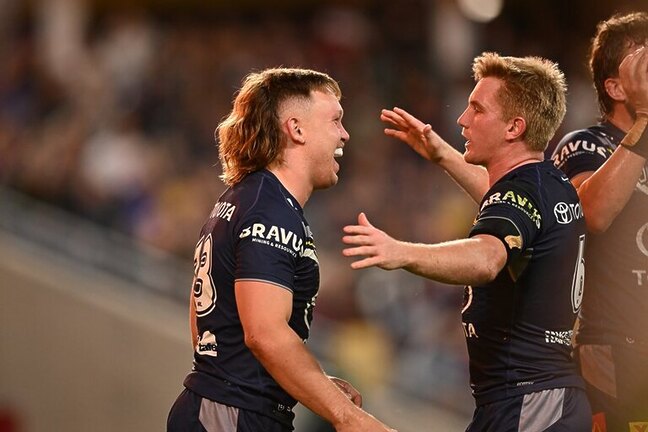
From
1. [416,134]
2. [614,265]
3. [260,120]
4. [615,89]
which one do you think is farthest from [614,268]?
[260,120]

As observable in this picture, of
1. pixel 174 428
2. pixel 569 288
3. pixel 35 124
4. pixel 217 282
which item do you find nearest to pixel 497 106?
pixel 569 288

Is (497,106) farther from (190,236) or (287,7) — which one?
(287,7)

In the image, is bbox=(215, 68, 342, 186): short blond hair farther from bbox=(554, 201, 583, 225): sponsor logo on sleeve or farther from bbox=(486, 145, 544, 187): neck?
bbox=(554, 201, 583, 225): sponsor logo on sleeve

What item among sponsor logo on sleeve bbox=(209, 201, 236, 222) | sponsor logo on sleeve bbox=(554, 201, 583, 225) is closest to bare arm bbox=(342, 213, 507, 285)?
sponsor logo on sleeve bbox=(554, 201, 583, 225)

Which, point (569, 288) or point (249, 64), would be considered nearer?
point (569, 288)

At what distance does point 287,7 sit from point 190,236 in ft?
16.6

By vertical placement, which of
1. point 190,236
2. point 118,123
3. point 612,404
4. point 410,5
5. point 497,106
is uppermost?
point 410,5

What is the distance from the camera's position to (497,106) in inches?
199

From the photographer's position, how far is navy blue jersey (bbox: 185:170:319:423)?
483 cm

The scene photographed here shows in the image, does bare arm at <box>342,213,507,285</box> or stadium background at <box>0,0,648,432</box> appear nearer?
bare arm at <box>342,213,507,285</box>

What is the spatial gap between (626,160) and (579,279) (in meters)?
0.53

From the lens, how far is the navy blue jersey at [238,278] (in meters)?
4.83

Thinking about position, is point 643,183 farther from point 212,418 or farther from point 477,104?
point 212,418

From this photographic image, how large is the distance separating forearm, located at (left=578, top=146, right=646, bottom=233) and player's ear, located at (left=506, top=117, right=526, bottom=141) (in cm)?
38
